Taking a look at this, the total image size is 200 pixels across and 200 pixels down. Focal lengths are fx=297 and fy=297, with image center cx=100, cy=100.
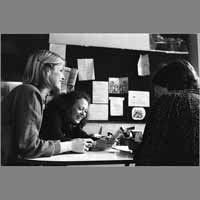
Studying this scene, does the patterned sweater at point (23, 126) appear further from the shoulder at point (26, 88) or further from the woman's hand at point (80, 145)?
the woman's hand at point (80, 145)

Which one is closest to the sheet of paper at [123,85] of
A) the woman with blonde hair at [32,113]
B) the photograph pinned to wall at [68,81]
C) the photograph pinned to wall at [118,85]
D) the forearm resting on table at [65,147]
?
the photograph pinned to wall at [118,85]

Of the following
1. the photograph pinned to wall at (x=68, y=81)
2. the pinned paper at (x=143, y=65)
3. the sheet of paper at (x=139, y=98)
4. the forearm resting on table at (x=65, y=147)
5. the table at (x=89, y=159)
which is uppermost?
the pinned paper at (x=143, y=65)

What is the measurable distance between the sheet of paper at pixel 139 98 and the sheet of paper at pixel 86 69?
37 centimetres

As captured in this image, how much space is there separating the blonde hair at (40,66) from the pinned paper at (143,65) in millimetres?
668

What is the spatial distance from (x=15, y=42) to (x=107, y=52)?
2.57 feet

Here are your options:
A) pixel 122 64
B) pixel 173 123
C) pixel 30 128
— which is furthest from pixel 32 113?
pixel 173 123

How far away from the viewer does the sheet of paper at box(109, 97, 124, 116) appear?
8.39ft

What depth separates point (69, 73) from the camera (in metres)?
2.52

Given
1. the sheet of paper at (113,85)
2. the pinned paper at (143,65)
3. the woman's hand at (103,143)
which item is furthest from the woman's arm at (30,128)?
the pinned paper at (143,65)

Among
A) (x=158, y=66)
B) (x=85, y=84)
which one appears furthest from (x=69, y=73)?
(x=158, y=66)

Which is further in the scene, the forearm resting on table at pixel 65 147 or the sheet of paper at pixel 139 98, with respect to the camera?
the sheet of paper at pixel 139 98

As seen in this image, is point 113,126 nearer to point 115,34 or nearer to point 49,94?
point 49,94

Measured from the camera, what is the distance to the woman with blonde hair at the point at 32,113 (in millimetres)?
2426

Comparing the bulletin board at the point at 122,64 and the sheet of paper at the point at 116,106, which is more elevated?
the bulletin board at the point at 122,64
